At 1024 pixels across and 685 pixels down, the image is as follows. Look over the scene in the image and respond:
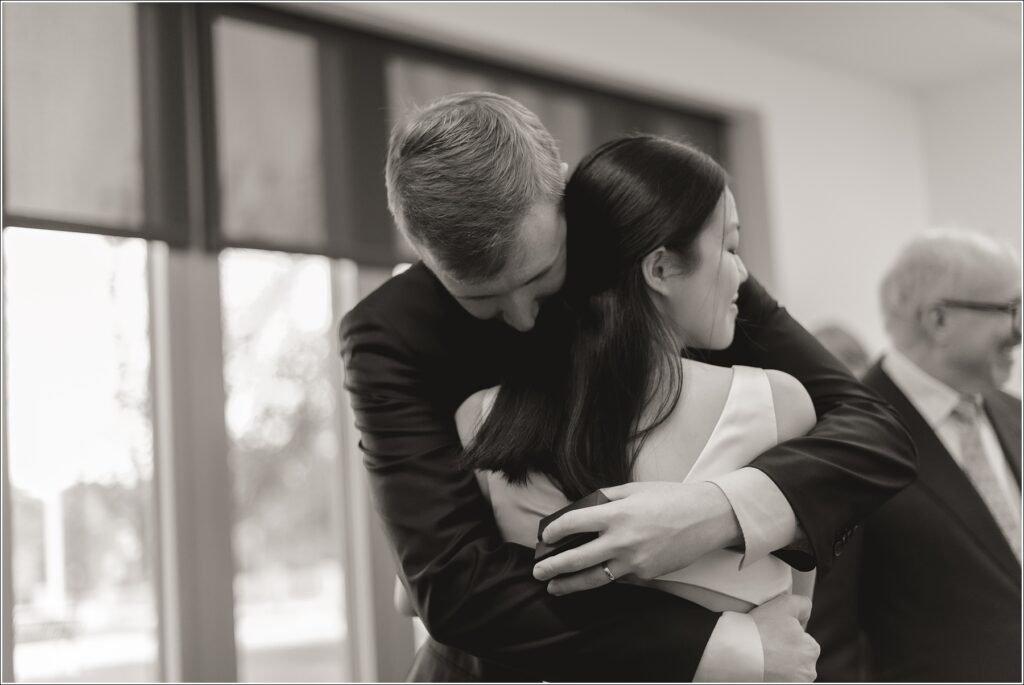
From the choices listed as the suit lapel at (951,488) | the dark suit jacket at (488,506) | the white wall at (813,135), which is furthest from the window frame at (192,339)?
the dark suit jacket at (488,506)

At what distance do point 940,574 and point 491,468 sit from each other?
1179 mm

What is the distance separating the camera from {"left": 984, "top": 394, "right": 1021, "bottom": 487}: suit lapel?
2.08 m

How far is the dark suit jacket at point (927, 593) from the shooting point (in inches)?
73.2

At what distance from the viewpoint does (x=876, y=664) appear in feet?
6.39

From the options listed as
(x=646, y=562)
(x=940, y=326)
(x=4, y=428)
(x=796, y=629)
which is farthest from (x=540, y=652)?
(x=4, y=428)

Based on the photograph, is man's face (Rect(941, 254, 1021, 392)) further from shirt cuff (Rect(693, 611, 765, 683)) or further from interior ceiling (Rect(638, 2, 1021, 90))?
interior ceiling (Rect(638, 2, 1021, 90))

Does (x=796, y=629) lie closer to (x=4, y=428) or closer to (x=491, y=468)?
(x=491, y=468)

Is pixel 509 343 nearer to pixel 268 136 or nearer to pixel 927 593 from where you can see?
pixel 927 593

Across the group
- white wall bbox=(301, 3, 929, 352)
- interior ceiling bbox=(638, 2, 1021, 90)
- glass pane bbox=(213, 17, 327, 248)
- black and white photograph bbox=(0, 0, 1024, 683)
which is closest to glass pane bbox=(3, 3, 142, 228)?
black and white photograph bbox=(0, 0, 1024, 683)

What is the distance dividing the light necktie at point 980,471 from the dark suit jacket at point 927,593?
9cm

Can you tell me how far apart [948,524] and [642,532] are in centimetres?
113

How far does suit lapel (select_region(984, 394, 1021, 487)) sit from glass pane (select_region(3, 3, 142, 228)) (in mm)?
2500

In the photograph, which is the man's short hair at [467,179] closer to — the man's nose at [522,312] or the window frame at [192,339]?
the man's nose at [522,312]

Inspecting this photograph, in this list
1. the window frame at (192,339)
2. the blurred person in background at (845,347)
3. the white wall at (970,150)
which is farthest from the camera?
the white wall at (970,150)
